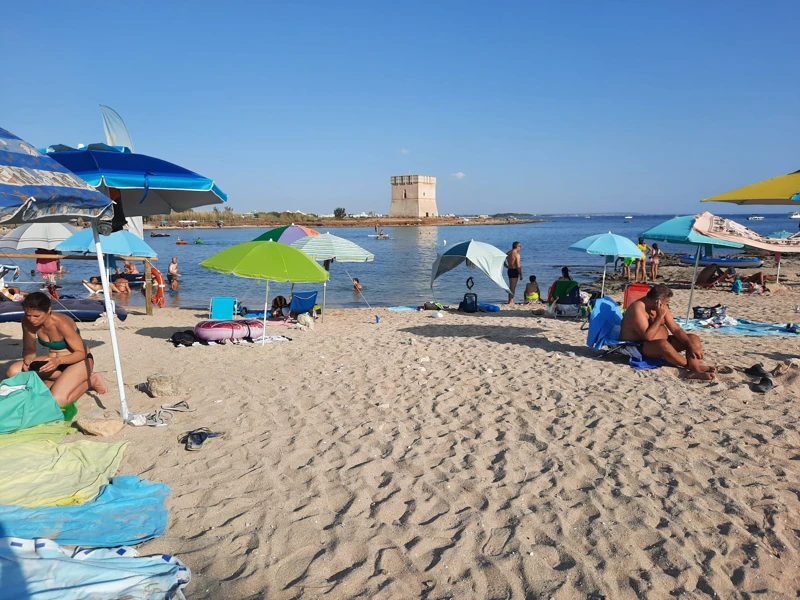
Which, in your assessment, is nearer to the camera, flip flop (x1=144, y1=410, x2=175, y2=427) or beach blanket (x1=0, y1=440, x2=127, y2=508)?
beach blanket (x1=0, y1=440, x2=127, y2=508)

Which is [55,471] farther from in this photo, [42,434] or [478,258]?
[478,258]

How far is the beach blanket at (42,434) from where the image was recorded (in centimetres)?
389

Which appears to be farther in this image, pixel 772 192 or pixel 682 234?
pixel 682 234

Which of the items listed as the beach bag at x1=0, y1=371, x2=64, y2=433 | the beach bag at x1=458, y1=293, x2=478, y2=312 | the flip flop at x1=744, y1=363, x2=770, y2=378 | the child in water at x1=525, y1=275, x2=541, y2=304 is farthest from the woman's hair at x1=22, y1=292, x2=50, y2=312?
the child in water at x1=525, y1=275, x2=541, y2=304

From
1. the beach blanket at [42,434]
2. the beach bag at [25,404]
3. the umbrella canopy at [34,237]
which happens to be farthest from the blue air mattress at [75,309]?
the umbrella canopy at [34,237]

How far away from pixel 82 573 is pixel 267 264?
193 inches

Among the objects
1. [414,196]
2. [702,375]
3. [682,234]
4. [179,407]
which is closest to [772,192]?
[682,234]

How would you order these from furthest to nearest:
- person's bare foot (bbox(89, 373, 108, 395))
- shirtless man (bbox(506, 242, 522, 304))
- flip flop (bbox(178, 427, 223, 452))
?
shirtless man (bbox(506, 242, 522, 304))
person's bare foot (bbox(89, 373, 108, 395))
flip flop (bbox(178, 427, 223, 452))

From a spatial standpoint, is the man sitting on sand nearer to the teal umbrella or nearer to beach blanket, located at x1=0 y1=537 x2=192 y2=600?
the teal umbrella

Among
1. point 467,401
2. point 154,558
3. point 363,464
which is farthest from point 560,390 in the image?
point 154,558

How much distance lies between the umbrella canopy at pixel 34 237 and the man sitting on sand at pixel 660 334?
1280cm

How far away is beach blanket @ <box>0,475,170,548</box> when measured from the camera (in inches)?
108

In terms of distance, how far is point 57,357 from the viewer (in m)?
4.77

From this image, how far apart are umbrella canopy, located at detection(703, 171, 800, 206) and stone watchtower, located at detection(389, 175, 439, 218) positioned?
83.2 meters
